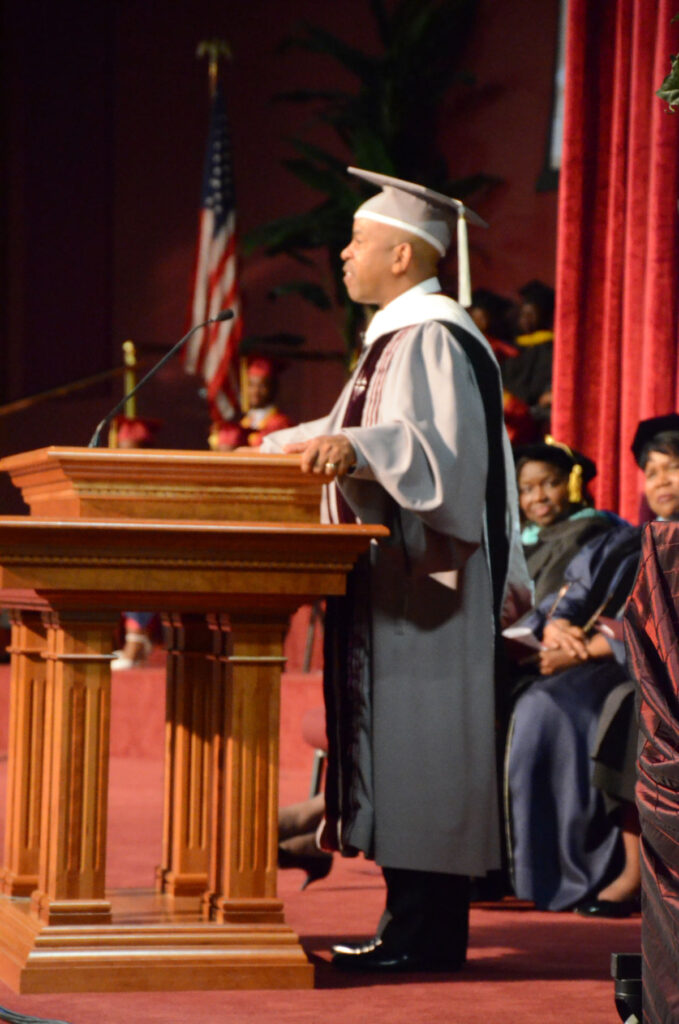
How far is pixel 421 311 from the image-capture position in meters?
3.41

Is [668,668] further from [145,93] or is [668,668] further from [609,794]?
[145,93]

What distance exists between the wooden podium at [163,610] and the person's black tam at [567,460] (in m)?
2.16

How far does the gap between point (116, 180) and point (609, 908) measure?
9.85m

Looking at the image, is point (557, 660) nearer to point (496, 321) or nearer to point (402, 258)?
point (402, 258)

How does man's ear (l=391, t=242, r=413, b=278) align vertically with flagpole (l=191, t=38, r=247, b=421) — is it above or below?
below

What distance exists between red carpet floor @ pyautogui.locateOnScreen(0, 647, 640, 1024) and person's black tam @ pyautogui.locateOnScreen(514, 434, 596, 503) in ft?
4.53

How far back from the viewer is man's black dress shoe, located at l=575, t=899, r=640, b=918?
422 centimetres

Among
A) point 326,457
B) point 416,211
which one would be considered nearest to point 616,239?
point 416,211

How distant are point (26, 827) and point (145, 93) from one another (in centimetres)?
1046

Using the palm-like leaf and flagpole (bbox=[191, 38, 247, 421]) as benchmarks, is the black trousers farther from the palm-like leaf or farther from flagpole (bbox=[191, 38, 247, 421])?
flagpole (bbox=[191, 38, 247, 421])

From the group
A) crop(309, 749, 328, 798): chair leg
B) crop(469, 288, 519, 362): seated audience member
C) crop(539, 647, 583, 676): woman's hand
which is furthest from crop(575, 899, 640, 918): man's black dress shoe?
crop(469, 288, 519, 362): seated audience member

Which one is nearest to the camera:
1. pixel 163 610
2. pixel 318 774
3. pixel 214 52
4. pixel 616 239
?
pixel 163 610

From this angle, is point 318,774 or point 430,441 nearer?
point 430,441

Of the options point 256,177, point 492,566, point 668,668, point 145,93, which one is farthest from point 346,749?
point 145,93
